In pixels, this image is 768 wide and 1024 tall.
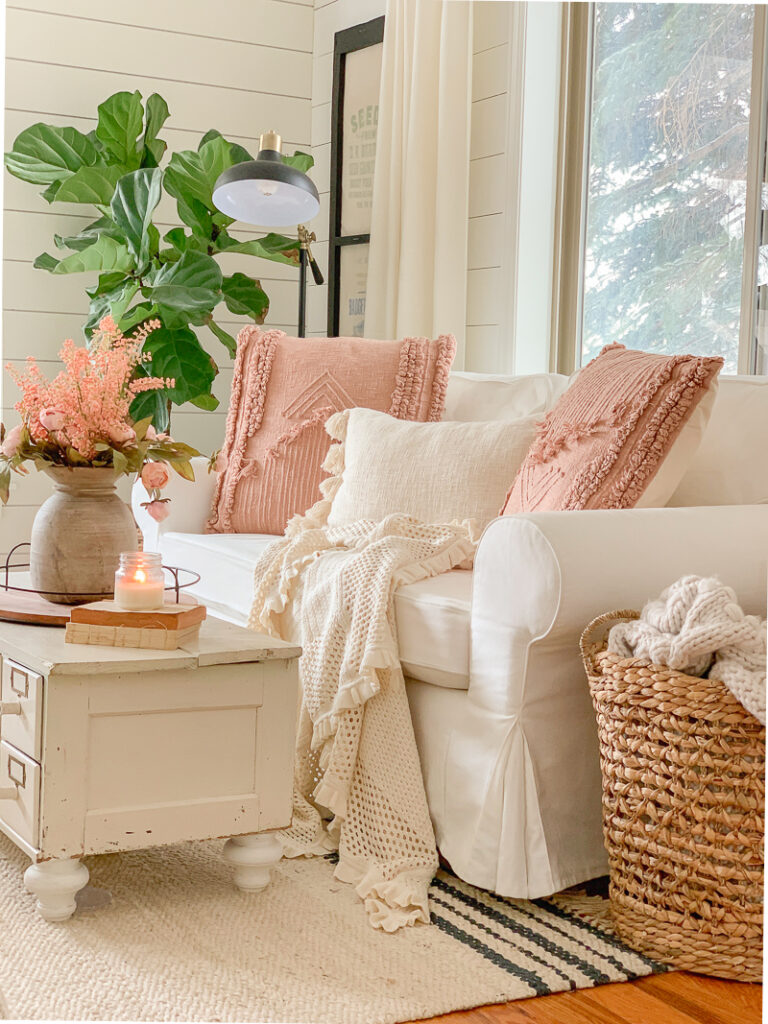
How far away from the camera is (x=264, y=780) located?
5.99 feet

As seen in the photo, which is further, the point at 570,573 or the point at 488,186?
the point at 488,186

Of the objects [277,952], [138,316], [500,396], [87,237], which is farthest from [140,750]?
[87,237]

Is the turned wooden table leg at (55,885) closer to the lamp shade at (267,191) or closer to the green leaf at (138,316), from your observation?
the lamp shade at (267,191)

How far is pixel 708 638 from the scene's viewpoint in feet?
5.18

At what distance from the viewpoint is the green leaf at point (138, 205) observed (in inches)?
141

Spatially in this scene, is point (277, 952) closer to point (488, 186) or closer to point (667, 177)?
point (667, 177)

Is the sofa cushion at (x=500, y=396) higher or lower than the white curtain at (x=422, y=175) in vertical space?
lower

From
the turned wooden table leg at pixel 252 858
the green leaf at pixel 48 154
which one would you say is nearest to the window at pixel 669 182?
the green leaf at pixel 48 154

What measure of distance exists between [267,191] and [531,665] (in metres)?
1.87

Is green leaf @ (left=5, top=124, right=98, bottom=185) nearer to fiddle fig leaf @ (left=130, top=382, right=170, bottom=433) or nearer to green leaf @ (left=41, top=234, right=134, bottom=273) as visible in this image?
green leaf @ (left=41, top=234, right=134, bottom=273)

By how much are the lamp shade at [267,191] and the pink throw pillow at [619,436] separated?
1.33 metres

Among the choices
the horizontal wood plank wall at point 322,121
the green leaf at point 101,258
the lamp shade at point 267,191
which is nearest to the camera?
the lamp shade at point 267,191

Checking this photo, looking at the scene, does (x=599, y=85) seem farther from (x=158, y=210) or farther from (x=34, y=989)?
(x=34, y=989)

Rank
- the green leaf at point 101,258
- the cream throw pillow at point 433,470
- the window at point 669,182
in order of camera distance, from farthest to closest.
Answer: the green leaf at point 101,258 < the window at point 669,182 < the cream throw pillow at point 433,470
